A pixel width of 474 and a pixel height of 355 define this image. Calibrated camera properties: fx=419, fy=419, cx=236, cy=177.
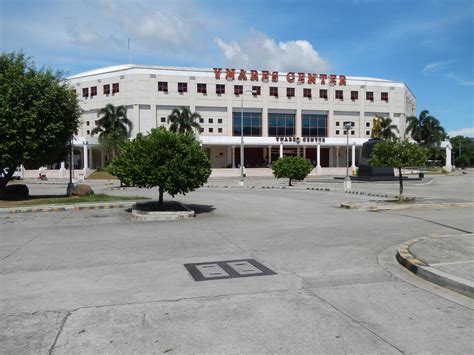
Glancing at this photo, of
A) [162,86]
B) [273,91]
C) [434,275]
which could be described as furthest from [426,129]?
[434,275]

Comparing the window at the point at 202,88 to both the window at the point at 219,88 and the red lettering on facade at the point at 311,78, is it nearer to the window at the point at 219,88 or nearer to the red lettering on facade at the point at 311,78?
the window at the point at 219,88

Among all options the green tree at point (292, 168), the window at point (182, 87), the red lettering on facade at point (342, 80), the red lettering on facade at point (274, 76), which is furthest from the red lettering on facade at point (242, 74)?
the green tree at point (292, 168)

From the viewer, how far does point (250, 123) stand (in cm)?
6819

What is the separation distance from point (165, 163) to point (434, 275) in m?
10.7

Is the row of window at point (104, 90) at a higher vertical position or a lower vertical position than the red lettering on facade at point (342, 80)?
lower

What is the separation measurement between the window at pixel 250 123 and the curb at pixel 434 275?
197ft

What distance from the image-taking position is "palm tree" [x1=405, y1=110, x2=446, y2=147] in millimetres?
70688

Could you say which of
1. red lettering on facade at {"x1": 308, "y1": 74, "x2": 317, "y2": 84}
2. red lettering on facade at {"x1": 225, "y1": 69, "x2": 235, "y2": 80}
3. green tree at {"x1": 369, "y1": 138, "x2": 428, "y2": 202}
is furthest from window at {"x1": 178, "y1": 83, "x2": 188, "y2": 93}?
green tree at {"x1": 369, "y1": 138, "x2": 428, "y2": 202}

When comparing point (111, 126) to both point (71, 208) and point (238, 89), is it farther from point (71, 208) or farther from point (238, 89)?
point (71, 208)

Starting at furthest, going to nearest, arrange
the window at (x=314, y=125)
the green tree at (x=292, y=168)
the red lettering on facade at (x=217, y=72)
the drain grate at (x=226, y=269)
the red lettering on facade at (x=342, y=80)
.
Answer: the red lettering on facade at (x=342, y=80) → the window at (x=314, y=125) → the red lettering on facade at (x=217, y=72) → the green tree at (x=292, y=168) → the drain grate at (x=226, y=269)

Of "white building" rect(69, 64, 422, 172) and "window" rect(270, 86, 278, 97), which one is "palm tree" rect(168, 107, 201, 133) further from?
"window" rect(270, 86, 278, 97)

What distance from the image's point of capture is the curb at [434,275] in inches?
246

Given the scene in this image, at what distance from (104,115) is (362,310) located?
2334 inches

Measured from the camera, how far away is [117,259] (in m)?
8.84
